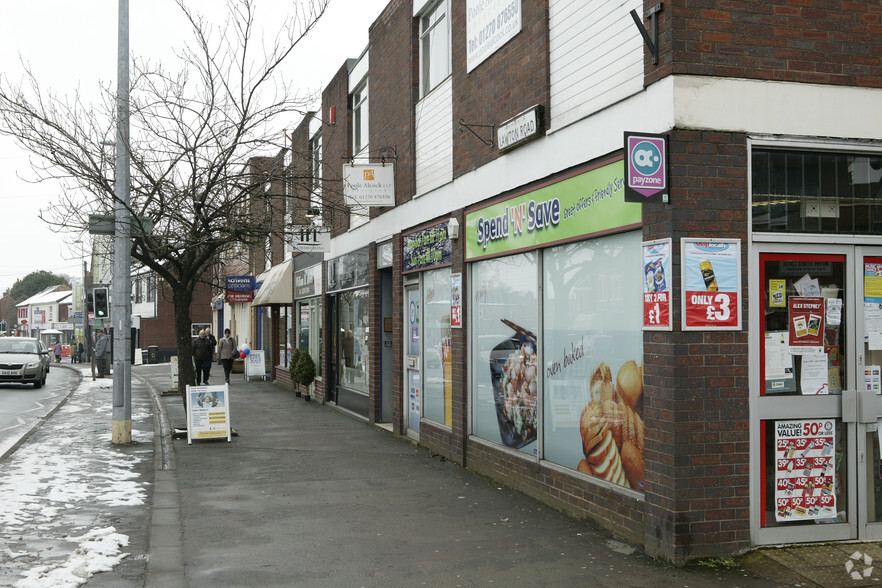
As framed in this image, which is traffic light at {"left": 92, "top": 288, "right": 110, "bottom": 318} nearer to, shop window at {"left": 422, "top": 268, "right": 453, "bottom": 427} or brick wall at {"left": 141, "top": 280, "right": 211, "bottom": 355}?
shop window at {"left": 422, "top": 268, "right": 453, "bottom": 427}

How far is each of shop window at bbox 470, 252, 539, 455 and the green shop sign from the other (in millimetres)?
234

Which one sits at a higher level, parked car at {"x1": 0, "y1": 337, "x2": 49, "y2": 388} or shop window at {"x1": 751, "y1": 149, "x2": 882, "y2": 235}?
shop window at {"x1": 751, "y1": 149, "x2": 882, "y2": 235}

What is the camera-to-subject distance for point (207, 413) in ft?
44.4

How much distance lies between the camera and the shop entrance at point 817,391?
6.58 metres

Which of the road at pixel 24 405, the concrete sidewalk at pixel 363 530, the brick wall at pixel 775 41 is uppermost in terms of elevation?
the brick wall at pixel 775 41

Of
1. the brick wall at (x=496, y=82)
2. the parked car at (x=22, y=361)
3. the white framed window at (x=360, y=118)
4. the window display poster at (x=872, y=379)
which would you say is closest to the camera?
the window display poster at (x=872, y=379)

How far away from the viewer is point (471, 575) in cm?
624

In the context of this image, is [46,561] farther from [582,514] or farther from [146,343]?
[146,343]

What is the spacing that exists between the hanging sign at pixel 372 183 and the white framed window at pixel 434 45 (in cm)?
152

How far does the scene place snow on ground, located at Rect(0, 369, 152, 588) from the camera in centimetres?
644

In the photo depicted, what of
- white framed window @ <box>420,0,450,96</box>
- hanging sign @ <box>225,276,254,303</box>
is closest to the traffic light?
hanging sign @ <box>225,276,254,303</box>

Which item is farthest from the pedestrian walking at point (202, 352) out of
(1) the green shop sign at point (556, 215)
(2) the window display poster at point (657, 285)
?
(2) the window display poster at point (657, 285)

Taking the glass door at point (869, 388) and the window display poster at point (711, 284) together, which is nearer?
the window display poster at point (711, 284)

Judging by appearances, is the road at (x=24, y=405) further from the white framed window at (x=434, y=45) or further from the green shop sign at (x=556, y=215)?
the white framed window at (x=434, y=45)
